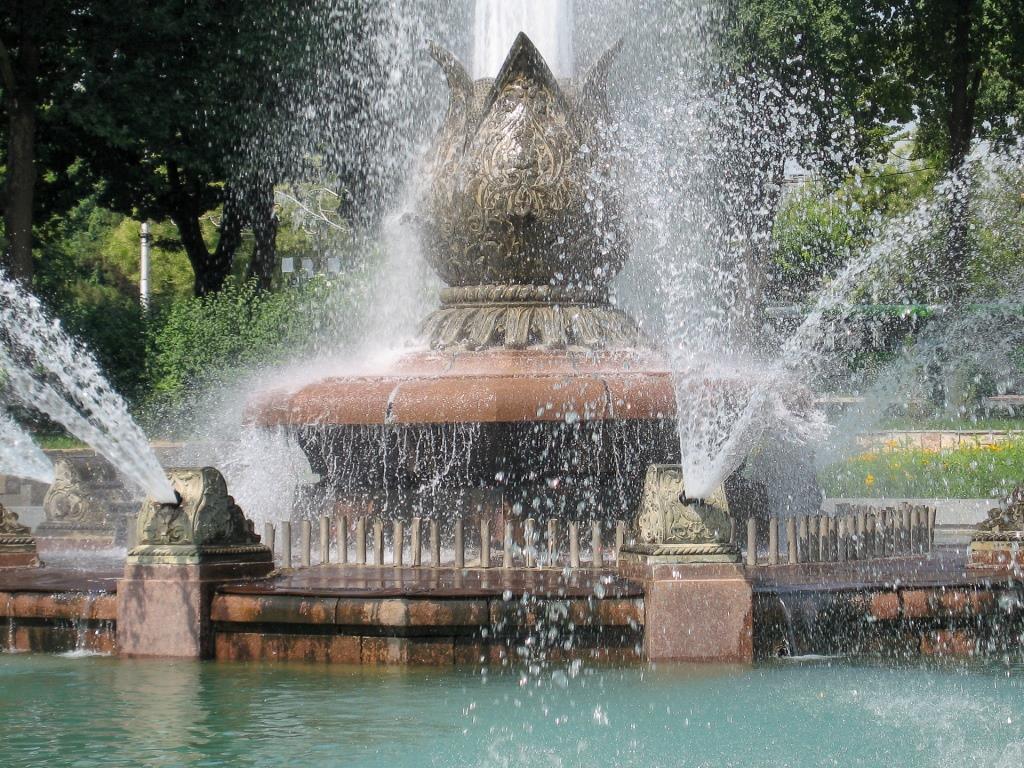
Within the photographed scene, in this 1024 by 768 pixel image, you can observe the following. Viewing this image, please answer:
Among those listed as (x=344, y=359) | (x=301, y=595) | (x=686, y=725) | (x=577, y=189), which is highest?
(x=577, y=189)

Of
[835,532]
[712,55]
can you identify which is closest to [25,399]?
[712,55]

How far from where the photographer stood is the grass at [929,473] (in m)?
22.2

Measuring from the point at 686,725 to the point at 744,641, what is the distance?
145 cm

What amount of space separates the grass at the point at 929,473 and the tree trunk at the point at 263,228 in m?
11.6

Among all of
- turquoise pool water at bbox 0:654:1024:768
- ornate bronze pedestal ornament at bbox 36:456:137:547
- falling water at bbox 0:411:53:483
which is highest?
falling water at bbox 0:411:53:483

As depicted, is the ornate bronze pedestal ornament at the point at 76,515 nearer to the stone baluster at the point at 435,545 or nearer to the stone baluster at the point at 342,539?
the stone baluster at the point at 342,539

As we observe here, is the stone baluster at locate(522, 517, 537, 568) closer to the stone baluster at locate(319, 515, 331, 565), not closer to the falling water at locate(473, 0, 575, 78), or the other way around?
the stone baluster at locate(319, 515, 331, 565)

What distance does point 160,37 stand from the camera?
27.5 m

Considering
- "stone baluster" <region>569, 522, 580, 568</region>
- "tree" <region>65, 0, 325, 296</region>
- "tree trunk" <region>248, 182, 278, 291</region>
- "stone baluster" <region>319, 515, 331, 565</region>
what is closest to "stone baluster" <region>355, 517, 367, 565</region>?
"stone baluster" <region>319, 515, 331, 565</region>

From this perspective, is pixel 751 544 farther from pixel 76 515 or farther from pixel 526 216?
pixel 76 515

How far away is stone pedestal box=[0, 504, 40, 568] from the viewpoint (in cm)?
1145

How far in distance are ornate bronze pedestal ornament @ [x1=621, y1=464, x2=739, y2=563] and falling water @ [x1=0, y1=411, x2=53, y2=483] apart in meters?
12.0

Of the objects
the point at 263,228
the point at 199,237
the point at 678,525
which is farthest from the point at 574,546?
the point at 199,237

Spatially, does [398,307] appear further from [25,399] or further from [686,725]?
[686,725]
